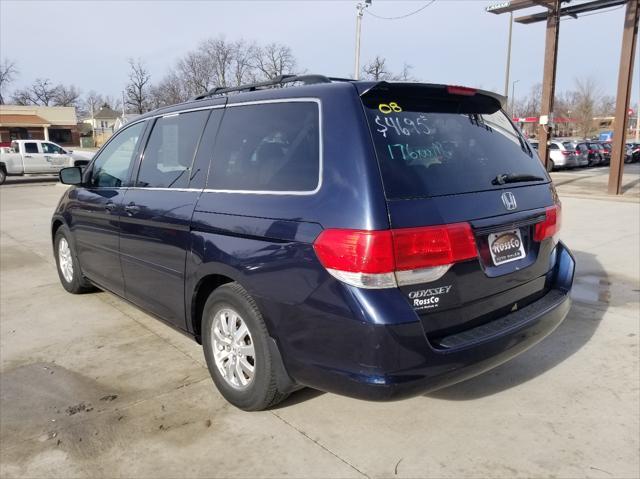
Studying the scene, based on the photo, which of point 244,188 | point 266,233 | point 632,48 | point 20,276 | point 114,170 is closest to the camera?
point 266,233

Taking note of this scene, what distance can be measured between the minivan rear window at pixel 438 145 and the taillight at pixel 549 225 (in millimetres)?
257

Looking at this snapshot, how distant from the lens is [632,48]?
15109 mm

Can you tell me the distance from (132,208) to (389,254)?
7.91 ft

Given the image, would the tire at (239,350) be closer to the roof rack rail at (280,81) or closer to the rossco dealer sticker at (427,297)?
the rossco dealer sticker at (427,297)

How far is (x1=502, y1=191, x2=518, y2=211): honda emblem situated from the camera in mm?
2852

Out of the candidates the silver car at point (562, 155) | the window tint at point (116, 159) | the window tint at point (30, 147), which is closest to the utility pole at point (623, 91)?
the silver car at point (562, 155)

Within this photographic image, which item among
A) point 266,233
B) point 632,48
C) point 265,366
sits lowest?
point 265,366

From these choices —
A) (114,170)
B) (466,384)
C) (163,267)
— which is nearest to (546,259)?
(466,384)

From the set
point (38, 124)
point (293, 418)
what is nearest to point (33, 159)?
point (293, 418)

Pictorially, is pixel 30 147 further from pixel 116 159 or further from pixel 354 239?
pixel 354 239

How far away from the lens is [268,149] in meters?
3.01

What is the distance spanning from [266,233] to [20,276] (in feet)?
17.1

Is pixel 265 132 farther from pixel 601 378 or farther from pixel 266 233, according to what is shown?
pixel 601 378

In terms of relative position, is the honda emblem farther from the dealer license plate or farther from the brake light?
the brake light
